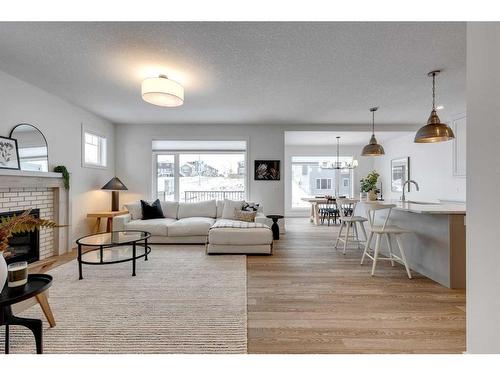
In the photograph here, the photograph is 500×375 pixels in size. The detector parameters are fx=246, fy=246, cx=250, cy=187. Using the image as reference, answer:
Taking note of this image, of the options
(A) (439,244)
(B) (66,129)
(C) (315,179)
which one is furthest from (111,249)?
(C) (315,179)

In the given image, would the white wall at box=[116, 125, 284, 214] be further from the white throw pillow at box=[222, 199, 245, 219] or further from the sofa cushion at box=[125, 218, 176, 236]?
the sofa cushion at box=[125, 218, 176, 236]

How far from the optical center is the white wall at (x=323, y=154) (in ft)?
27.2

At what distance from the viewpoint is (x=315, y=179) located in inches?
336

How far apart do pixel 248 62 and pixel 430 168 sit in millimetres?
5176

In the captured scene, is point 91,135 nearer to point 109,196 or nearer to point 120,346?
point 109,196

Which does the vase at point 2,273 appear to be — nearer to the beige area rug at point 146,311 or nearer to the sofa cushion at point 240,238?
the beige area rug at point 146,311

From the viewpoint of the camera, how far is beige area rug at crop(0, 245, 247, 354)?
1.66 m

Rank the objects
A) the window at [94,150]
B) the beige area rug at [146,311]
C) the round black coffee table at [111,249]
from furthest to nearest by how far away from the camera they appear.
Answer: the window at [94,150]
the round black coffee table at [111,249]
the beige area rug at [146,311]

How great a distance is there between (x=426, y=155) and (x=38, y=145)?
7.44 m

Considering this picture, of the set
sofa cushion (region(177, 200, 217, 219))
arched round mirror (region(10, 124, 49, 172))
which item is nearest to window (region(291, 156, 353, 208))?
sofa cushion (region(177, 200, 217, 219))

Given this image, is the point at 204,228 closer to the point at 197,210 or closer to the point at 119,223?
the point at 197,210

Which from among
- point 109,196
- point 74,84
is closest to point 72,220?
point 109,196

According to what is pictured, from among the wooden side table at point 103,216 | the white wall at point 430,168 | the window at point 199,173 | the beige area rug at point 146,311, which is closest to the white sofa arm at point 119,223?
the wooden side table at point 103,216

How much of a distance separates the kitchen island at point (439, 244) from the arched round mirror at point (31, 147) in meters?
4.85
